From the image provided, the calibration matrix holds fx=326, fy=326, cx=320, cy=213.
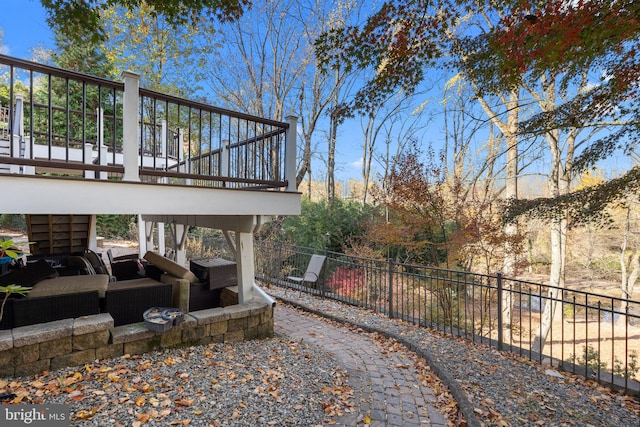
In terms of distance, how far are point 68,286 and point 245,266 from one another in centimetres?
207

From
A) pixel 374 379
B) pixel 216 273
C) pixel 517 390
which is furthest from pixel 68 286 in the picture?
pixel 517 390

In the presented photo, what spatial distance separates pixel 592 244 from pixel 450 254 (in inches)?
406

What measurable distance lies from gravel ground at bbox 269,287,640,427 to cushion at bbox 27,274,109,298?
3881 millimetres

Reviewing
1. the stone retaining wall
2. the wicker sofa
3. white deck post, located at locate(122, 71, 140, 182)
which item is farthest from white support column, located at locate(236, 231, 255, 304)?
white deck post, located at locate(122, 71, 140, 182)

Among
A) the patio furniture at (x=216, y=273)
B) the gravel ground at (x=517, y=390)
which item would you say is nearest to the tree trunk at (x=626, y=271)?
the gravel ground at (x=517, y=390)

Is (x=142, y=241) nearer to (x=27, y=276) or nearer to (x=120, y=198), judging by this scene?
(x=27, y=276)

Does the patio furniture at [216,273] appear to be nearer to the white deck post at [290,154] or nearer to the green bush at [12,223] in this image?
the white deck post at [290,154]

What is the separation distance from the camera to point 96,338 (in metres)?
3.41

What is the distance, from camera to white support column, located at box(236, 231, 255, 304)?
470cm

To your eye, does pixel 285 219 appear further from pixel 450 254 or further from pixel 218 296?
pixel 218 296

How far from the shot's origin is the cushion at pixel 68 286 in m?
3.47

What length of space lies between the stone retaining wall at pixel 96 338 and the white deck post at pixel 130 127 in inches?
66.4

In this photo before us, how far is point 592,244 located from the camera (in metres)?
14.0

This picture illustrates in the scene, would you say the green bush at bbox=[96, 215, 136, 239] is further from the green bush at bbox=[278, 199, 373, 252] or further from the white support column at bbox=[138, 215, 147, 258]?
the green bush at bbox=[278, 199, 373, 252]
